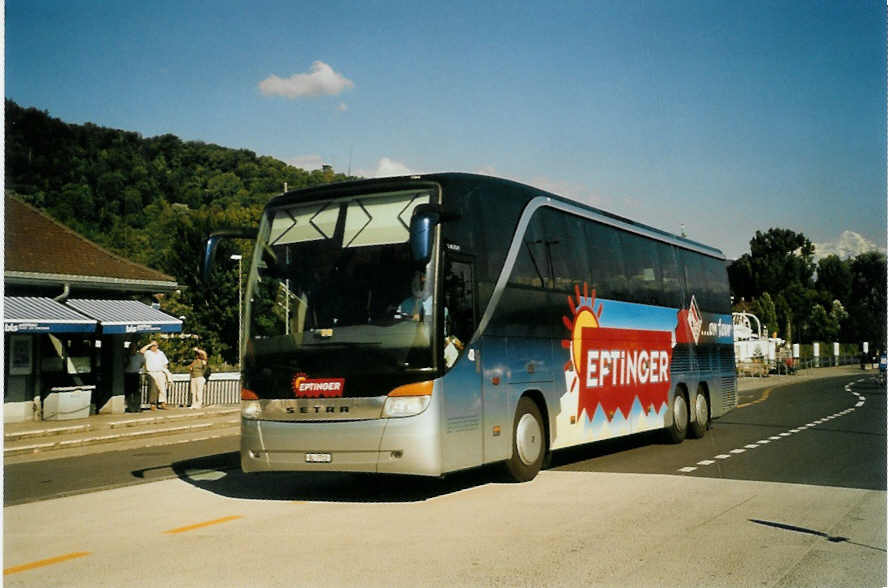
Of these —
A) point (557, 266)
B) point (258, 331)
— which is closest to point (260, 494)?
point (258, 331)

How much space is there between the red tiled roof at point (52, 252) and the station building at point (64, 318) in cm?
3

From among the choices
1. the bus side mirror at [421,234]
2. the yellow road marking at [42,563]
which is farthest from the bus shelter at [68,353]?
the bus side mirror at [421,234]

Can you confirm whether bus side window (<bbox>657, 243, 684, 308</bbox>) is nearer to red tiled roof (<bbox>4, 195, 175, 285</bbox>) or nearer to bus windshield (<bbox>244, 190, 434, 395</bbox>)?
bus windshield (<bbox>244, 190, 434, 395</bbox>)

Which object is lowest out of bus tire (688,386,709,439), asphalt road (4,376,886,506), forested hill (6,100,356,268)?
asphalt road (4,376,886,506)

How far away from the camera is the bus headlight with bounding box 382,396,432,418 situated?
9.94 m

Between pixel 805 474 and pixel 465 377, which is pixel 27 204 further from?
pixel 805 474

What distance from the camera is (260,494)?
37.4 feet

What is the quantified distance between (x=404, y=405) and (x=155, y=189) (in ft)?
98.5

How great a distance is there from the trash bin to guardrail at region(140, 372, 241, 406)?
6196 mm

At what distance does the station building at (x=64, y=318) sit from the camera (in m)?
23.1

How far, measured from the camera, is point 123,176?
3022 cm

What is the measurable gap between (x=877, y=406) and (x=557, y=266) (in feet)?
63.6

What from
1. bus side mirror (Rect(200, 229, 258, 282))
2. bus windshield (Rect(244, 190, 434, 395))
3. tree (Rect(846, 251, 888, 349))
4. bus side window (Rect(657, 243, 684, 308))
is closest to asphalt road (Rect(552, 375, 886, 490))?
bus side window (Rect(657, 243, 684, 308))

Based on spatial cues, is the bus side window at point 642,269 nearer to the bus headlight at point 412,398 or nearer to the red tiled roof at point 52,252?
the bus headlight at point 412,398
